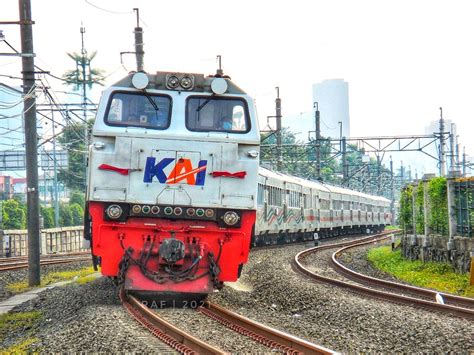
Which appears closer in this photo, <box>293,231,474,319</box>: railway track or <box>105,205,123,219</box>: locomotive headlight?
<box>105,205,123,219</box>: locomotive headlight

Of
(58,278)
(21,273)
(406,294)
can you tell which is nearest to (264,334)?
(406,294)

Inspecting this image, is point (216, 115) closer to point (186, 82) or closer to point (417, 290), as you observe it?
point (186, 82)

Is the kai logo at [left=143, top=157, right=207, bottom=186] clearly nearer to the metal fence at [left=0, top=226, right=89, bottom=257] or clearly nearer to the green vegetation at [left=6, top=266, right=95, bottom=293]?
the green vegetation at [left=6, top=266, right=95, bottom=293]

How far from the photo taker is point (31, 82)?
18656 millimetres

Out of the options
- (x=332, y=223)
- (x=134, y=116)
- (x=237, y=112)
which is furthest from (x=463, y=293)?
(x=332, y=223)

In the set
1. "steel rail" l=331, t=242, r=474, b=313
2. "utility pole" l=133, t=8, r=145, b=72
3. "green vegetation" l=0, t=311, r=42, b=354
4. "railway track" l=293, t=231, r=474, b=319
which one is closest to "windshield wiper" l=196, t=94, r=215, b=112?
"green vegetation" l=0, t=311, r=42, b=354

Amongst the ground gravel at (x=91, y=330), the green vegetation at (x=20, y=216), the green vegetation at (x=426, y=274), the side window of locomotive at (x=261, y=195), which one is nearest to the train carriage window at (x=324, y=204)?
the side window of locomotive at (x=261, y=195)

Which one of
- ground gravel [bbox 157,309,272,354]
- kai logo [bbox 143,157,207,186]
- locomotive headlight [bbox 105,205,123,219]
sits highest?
kai logo [bbox 143,157,207,186]

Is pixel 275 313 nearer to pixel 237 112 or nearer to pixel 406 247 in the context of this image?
pixel 237 112

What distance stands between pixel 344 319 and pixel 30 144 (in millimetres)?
10772

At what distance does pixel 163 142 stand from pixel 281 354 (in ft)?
14.4

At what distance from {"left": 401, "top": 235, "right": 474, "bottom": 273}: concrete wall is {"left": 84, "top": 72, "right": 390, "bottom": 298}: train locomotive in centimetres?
773

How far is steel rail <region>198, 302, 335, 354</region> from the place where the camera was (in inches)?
296

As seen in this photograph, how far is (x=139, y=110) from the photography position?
1131cm
